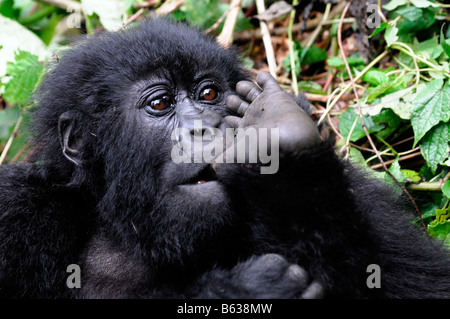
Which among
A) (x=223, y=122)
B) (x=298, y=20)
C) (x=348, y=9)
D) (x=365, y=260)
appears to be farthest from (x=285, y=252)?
(x=298, y=20)

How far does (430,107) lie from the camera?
3854 millimetres

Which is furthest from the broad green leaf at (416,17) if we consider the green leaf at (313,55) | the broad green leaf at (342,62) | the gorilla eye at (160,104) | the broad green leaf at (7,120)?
the broad green leaf at (7,120)

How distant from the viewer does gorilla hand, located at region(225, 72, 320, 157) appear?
2498mm

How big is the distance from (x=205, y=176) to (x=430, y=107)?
188 centimetres

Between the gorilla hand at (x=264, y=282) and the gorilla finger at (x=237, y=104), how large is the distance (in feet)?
2.77

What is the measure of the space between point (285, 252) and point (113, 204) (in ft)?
3.47

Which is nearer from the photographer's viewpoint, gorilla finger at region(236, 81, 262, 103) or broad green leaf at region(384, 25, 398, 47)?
gorilla finger at region(236, 81, 262, 103)

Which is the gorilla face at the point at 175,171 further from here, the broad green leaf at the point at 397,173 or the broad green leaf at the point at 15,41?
the broad green leaf at the point at 15,41

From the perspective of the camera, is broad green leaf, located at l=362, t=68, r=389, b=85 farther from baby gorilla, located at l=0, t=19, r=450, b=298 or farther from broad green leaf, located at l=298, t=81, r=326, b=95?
baby gorilla, located at l=0, t=19, r=450, b=298

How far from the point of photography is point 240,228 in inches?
117

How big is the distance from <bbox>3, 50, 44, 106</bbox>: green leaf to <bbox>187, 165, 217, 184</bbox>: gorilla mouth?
2622mm

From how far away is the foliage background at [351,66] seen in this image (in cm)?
389

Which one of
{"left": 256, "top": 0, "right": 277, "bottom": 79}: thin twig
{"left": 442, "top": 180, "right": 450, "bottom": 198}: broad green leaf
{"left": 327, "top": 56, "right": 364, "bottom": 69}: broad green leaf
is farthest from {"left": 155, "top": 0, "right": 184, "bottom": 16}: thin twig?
{"left": 442, "top": 180, "right": 450, "bottom": 198}: broad green leaf

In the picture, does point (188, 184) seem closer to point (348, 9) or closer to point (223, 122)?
point (223, 122)
